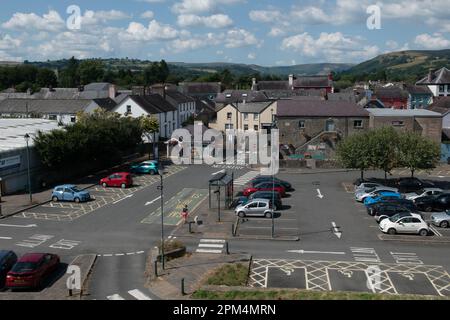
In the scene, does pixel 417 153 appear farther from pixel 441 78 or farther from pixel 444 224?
pixel 441 78

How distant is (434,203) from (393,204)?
194 inches

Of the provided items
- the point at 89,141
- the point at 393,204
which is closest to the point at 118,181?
the point at 89,141

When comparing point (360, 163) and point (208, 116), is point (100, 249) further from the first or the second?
point (208, 116)

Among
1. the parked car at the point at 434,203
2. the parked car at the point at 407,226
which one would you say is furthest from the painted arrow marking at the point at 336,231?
the parked car at the point at 434,203

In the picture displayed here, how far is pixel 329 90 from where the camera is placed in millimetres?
132125

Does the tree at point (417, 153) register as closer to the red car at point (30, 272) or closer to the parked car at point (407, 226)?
the parked car at point (407, 226)

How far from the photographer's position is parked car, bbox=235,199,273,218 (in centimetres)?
3588

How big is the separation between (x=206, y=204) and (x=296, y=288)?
1826 cm

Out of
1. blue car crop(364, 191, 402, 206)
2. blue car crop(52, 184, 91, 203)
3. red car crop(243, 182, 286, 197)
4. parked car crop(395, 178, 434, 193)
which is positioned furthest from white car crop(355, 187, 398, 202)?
blue car crop(52, 184, 91, 203)

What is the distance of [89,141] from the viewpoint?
49.1 m

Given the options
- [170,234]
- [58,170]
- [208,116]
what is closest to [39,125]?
[58,170]

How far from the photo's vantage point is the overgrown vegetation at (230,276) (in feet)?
74.5

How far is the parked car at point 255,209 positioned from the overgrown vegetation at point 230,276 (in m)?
10.7

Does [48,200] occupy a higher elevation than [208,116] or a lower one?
lower
